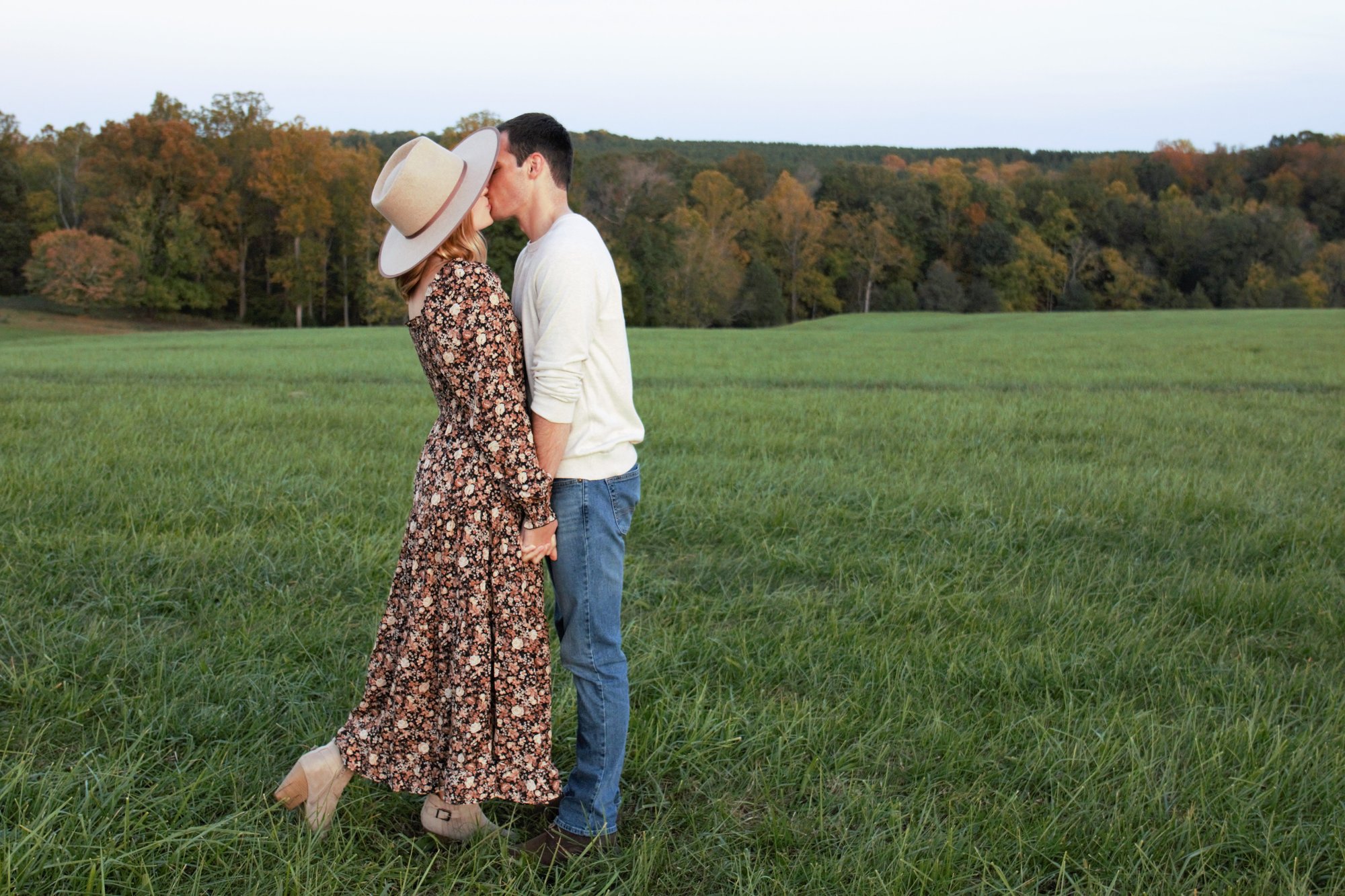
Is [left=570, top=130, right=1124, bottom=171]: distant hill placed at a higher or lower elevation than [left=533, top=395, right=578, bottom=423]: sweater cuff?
higher

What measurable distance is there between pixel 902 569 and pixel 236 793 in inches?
128

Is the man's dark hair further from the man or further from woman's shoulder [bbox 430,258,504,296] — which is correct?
woman's shoulder [bbox 430,258,504,296]

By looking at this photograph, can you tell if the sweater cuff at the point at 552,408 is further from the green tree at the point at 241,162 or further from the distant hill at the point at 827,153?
the distant hill at the point at 827,153

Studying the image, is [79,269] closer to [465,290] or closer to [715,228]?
[715,228]

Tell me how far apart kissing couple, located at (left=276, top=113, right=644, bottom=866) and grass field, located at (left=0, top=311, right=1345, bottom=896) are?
0.74ft

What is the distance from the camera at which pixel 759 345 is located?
75.5 ft

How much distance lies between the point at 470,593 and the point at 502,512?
8.6 inches

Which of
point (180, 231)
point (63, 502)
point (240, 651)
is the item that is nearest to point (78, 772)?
point (240, 651)

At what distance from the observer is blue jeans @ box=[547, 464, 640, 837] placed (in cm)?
252

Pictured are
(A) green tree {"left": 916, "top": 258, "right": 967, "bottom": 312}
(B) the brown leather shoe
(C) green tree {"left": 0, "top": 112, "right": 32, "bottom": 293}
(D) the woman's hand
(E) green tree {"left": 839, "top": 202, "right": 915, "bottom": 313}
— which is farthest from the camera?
(E) green tree {"left": 839, "top": 202, "right": 915, "bottom": 313}

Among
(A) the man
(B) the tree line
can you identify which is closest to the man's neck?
(A) the man

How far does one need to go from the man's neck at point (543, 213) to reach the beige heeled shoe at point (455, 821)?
1.51 metres

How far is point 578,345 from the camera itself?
2.38 meters

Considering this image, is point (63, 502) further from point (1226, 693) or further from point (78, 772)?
point (1226, 693)
